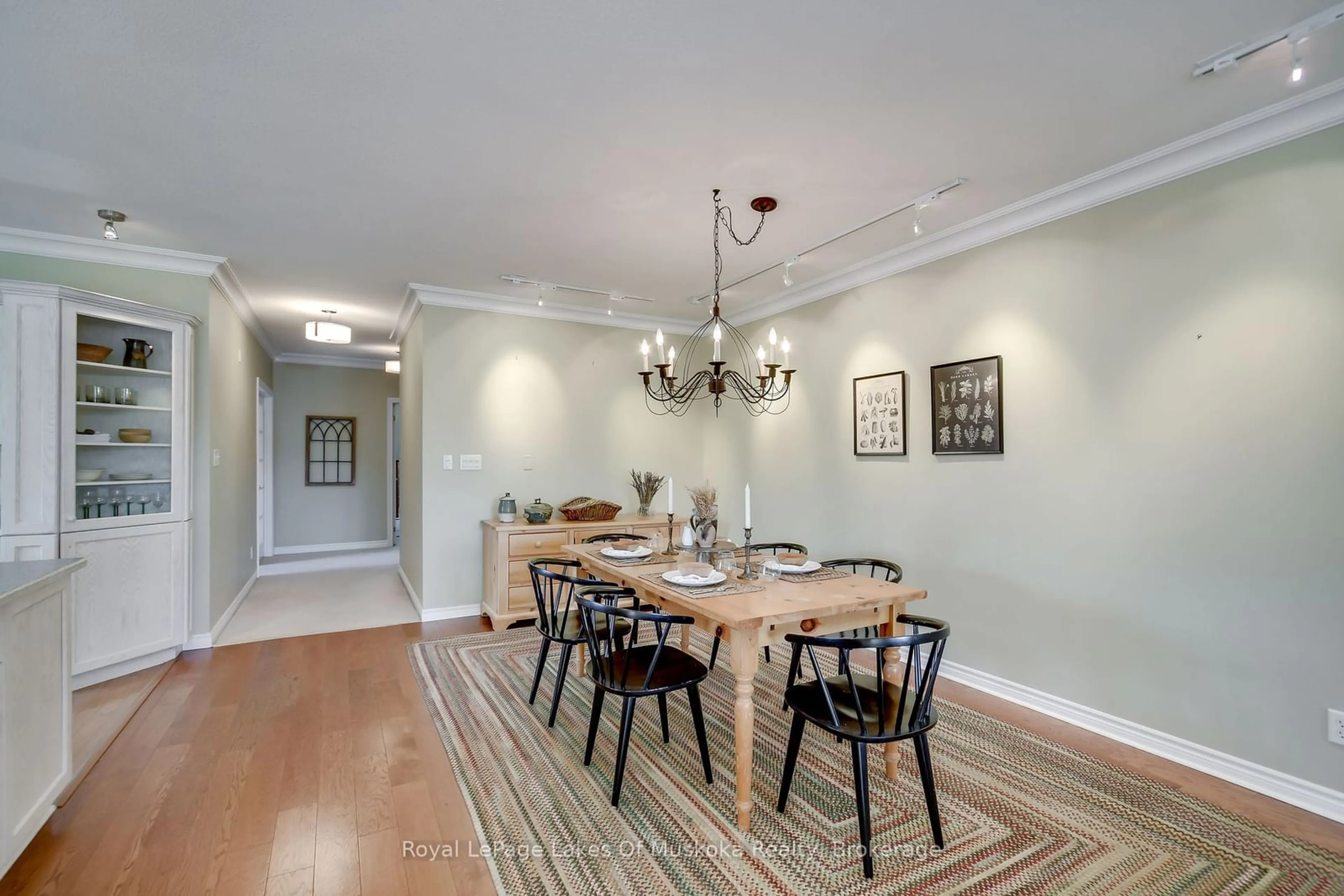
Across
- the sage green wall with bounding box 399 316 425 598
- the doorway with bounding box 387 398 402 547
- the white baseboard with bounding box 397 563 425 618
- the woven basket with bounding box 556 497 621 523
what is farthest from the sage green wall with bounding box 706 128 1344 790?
the doorway with bounding box 387 398 402 547

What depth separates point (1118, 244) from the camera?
272 centimetres

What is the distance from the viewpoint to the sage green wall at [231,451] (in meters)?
4.10

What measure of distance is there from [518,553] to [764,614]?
9.17ft

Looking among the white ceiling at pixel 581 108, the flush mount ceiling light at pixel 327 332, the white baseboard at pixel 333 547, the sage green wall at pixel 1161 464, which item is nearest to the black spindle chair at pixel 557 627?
the white ceiling at pixel 581 108

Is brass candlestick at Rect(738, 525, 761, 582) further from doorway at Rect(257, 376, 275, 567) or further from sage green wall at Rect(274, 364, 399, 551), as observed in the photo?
sage green wall at Rect(274, 364, 399, 551)

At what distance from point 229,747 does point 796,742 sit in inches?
95.1

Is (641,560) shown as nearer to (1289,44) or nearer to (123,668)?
(1289,44)

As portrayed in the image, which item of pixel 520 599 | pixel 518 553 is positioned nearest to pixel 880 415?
pixel 518 553

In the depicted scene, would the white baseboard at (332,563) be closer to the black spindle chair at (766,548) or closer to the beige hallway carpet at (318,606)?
the beige hallway carpet at (318,606)

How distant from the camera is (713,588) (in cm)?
242

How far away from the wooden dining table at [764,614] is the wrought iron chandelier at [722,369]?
0.91 meters

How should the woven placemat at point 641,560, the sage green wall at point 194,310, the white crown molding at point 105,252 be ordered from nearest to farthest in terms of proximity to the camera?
the woven placemat at point 641,560 < the white crown molding at point 105,252 < the sage green wall at point 194,310

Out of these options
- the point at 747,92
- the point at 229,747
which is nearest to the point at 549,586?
the point at 229,747

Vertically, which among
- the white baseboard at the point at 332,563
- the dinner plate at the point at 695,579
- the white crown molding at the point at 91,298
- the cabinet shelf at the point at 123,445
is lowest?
the white baseboard at the point at 332,563
